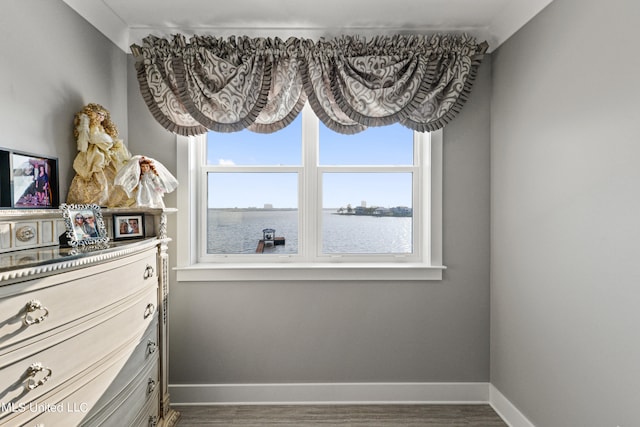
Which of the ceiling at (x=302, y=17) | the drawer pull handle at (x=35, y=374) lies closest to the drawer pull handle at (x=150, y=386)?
the drawer pull handle at (x=35, y=374)

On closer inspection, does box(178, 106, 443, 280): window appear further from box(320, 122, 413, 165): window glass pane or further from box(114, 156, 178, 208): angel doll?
box(114, 156, 178, 208): angel doll

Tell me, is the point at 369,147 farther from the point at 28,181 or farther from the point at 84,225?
the point at 28,181

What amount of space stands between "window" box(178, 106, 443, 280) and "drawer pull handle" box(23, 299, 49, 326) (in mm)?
1432

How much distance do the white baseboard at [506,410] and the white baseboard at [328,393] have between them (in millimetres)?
51

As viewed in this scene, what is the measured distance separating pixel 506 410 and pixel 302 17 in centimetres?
275

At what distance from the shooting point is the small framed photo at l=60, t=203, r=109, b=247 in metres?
1.54

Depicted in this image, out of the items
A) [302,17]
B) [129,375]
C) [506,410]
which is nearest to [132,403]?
[129,375]

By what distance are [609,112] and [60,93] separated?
255 centimetres

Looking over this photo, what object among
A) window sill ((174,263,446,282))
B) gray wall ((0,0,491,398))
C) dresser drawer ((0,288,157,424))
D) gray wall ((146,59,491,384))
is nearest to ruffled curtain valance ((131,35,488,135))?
gray wall ((0,0,491,398))

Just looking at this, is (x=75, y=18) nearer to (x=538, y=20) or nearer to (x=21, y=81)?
(x=21, y=81)

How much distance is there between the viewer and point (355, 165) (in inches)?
102

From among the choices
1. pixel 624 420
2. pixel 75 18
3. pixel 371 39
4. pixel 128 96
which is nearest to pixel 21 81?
pixel 75 18

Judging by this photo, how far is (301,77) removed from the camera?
7.57 feet

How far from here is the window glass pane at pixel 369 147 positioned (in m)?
2.59
